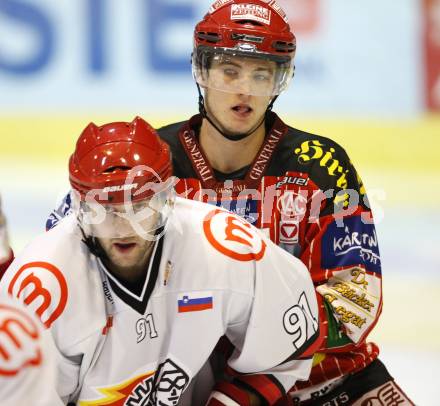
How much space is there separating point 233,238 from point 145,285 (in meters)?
0.29

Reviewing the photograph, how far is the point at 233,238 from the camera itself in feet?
9.34

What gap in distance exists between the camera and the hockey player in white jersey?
8.73 ft

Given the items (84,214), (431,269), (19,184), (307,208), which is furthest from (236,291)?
(19,184)

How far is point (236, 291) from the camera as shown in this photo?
2801 mm

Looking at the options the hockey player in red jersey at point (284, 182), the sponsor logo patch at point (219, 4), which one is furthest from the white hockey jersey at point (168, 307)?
the sponsor logo patch at point (219, 4)

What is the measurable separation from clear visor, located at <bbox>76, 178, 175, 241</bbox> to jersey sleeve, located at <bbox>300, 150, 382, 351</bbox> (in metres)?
0.76

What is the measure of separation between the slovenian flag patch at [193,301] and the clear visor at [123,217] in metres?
0.20

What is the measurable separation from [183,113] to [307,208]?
434cm

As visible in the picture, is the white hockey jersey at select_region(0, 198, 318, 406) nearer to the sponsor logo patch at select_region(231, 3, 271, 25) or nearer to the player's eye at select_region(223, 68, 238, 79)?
the player's eye at select_region(223, 68, 238, 79)

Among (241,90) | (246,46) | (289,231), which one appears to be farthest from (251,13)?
(289,231)

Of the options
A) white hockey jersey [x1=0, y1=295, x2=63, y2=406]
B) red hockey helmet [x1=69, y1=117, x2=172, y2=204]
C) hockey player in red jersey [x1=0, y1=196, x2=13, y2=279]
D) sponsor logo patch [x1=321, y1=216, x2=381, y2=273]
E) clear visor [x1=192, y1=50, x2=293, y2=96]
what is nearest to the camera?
white hockey jersey [x1=0, y1=295, x2=63, y2=406]

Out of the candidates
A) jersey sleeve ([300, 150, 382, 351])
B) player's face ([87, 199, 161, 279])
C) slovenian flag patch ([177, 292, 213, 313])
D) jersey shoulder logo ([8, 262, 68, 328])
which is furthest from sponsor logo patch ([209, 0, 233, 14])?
jersey shoulder logo ([8, 262, 68, 328])

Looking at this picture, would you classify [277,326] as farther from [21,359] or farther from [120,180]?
[21,359]

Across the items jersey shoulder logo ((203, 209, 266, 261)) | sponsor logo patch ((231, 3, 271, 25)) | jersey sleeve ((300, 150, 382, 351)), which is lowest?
jersey sleeve ((300, 150, 382, 351))
